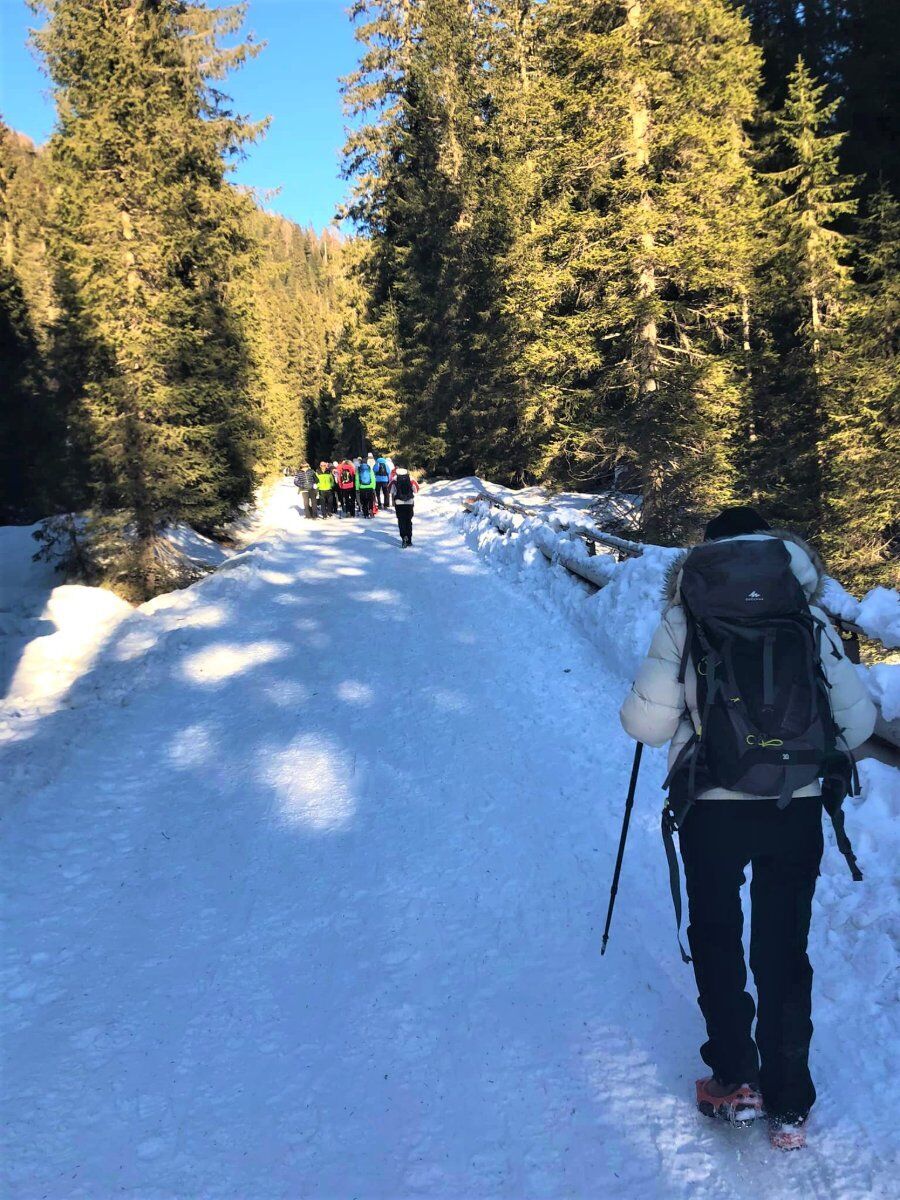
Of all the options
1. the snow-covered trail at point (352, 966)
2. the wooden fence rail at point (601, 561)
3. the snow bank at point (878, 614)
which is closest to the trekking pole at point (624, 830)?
the snow-covered trail at point (352, 966)

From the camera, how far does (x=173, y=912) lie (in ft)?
13.1

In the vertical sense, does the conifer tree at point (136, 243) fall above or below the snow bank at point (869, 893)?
above

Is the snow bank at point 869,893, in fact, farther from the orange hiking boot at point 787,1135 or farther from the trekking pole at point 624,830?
the trekking pole at point 624,830

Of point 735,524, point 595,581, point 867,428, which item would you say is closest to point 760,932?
point 735,524

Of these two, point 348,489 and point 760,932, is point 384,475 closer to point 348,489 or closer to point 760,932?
point 348,489

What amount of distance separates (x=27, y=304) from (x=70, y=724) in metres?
25.8

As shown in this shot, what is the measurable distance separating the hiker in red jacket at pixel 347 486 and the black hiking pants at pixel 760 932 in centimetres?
2234

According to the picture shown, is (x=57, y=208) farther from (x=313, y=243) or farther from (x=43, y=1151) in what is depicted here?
(x=313, y=243)

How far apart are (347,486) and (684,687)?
73.8 feet

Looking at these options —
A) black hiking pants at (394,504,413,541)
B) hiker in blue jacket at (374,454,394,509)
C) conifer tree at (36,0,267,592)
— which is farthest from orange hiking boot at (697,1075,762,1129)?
hiker in blue jacket at (374,454,394,509)

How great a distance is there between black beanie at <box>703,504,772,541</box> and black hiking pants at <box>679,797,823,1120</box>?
0.95 metres

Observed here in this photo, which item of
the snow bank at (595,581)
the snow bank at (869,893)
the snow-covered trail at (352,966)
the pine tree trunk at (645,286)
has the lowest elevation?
the snow-covered trail at (352,966)

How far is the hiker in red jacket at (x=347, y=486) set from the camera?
77.9 feet

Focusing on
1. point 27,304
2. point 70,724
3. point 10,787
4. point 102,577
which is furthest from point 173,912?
point 27,304
